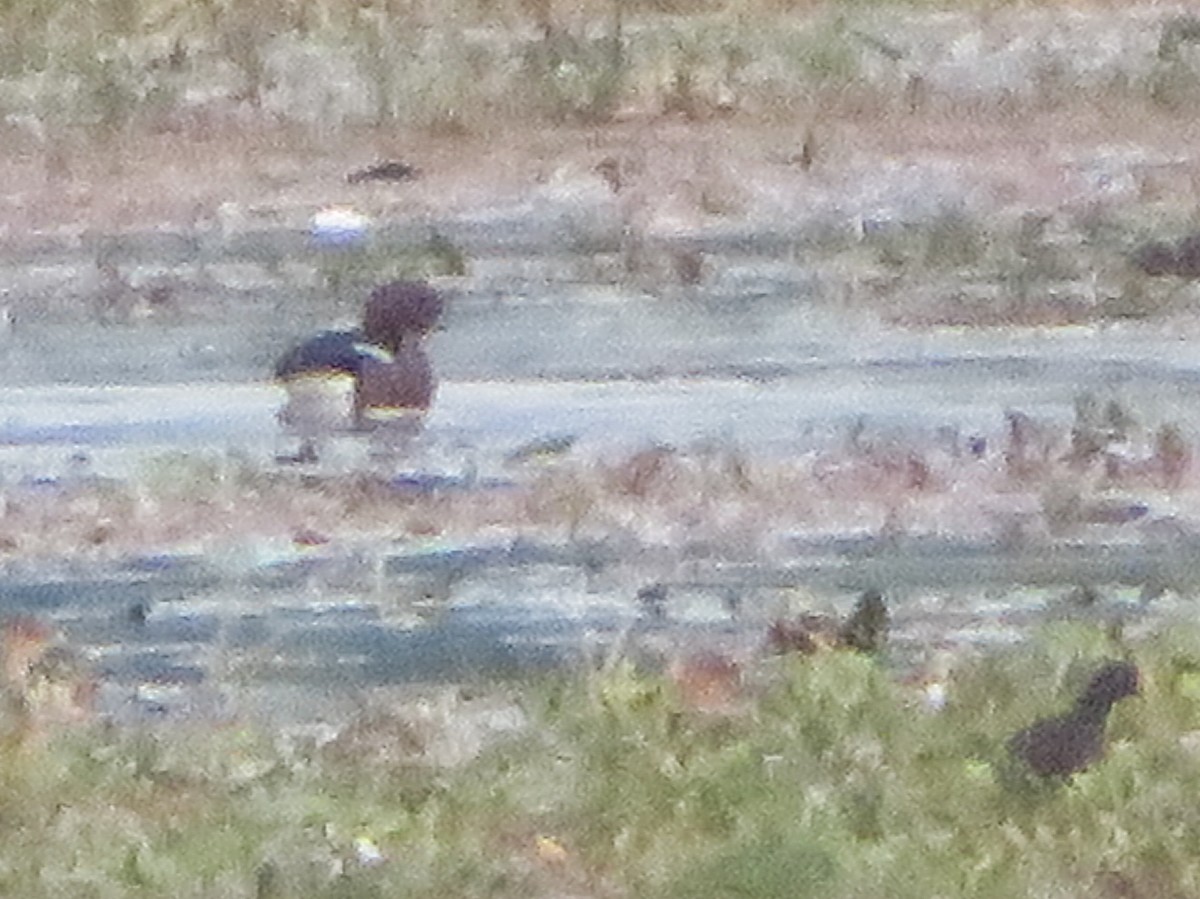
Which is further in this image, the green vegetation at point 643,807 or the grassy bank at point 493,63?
the grassy bank at point 493,63

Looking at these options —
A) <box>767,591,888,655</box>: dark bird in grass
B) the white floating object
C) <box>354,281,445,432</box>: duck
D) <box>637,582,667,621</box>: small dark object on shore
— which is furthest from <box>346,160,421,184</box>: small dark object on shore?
<box>767,591,888,655</box>: dark bird in grass

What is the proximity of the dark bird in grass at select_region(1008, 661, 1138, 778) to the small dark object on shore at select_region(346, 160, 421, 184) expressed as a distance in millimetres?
1200

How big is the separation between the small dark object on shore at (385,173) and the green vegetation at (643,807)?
79cm

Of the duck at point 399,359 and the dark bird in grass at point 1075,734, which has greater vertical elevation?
the duck at point 399,359

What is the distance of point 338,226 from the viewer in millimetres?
3006

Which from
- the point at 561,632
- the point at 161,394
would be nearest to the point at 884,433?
the point at 561,632

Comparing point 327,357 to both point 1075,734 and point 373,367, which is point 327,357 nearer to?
point 373,367

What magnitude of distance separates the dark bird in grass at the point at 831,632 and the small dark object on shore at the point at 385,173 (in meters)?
0.85

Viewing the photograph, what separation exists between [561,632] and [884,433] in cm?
55

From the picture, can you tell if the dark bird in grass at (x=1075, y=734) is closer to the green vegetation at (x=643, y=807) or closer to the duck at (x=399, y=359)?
the green vegetation at (x=643, y=807)

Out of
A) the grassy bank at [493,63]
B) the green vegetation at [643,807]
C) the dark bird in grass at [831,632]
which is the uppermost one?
the grassy bank at [493,63]

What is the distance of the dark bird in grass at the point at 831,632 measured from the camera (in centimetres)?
296

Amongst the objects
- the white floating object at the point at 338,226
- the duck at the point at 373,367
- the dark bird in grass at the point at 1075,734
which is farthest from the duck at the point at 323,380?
the dark bird in grass at the point at 1075,734

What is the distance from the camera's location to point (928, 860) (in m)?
2.88
